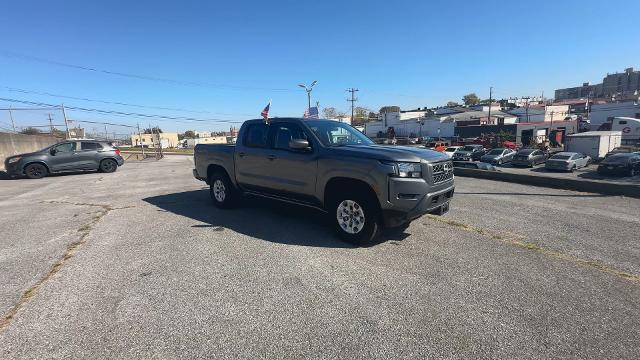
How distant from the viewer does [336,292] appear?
3.54 metres

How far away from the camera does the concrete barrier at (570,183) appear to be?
28.3 feet

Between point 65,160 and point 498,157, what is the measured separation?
31226 millimetres

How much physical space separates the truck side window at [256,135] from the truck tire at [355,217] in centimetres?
206

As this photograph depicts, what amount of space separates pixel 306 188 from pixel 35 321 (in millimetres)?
3594

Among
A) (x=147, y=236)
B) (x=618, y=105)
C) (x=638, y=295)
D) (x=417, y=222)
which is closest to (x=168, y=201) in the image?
(x=147, y=236)

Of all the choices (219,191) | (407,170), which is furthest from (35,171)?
(407,170)

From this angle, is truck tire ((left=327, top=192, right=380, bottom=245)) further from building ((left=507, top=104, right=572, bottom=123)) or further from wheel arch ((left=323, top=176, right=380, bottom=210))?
building ((left=507, top=104, right=572, bottom=123))

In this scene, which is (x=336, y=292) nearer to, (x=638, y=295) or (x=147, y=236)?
(x=638, y=295)

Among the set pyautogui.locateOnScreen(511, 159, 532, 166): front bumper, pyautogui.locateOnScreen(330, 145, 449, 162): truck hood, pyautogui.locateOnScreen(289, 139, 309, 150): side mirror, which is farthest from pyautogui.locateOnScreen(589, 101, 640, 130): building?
pyautogui.locateOnScreen(289, 139, 309, 150): side mirror

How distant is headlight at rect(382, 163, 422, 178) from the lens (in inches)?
177

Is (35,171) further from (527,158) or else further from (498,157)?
→ (527,158)

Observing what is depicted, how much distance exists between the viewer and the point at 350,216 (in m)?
4.93

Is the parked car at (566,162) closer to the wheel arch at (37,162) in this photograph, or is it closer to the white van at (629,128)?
the white van at (629,128)

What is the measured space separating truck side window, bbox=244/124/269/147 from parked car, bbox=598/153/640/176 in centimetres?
2471
